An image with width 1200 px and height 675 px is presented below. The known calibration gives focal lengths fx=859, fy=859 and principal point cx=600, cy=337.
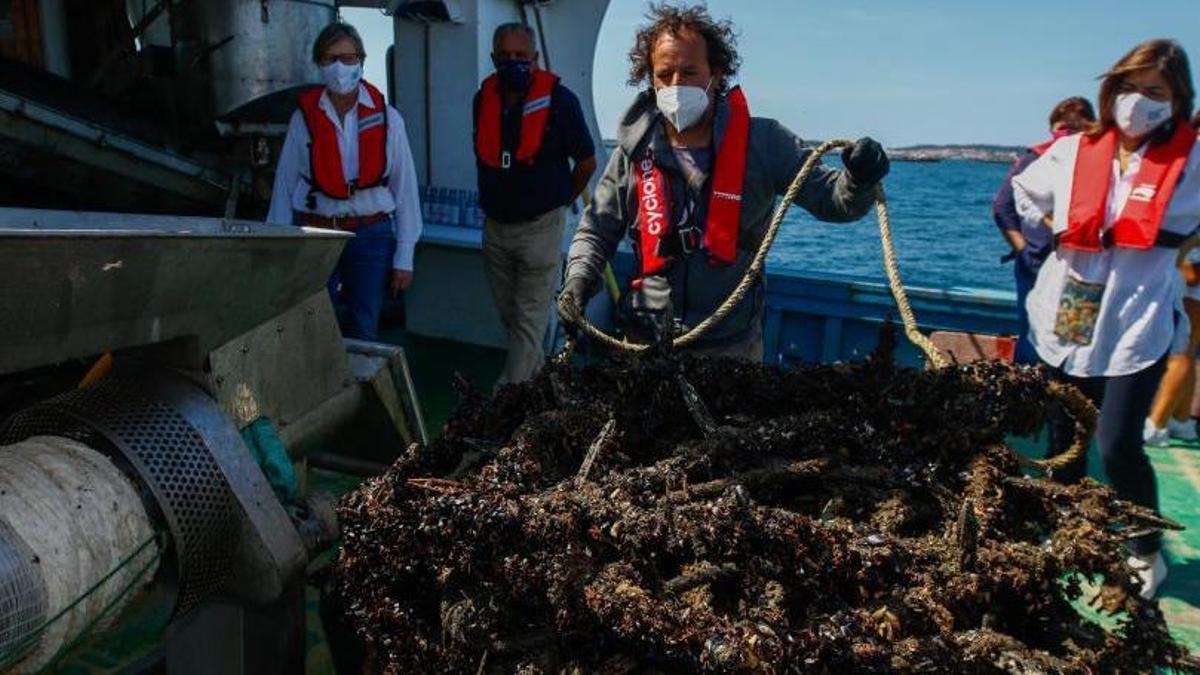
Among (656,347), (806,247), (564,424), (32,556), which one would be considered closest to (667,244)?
(656,347)

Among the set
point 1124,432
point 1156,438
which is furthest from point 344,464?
point 1156,438

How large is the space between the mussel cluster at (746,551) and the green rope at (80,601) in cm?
35

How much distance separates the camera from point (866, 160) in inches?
101

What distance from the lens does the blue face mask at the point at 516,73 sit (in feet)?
15.6

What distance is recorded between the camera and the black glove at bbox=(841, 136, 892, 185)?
8.44 feet

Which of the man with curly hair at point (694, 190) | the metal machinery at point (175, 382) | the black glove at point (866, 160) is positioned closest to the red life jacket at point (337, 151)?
the metal machinery at point (175, 382)

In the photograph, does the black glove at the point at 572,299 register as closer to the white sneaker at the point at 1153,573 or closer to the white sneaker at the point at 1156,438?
the white sneaker at the point at 1153,573

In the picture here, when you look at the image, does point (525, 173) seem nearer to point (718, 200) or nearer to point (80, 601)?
point (718, 200)

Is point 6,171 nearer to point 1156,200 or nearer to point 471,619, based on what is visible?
point 471,619

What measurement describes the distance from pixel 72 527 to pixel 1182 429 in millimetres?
5893

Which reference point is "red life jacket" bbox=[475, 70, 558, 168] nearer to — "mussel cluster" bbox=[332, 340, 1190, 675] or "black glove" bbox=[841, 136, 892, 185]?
"black glove" bbox=[841, 136, 892, 185]

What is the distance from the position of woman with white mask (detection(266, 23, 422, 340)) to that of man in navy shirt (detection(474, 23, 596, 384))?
2.46 ft

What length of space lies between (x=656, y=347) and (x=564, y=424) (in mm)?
405

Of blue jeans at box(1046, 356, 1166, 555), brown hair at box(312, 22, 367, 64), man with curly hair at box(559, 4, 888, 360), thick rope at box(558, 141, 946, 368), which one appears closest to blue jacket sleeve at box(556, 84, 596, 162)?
brown hair at box(312, 22, 367, 64)
